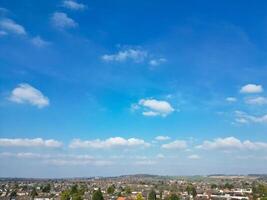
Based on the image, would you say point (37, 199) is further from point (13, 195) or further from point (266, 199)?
point (266, 199)

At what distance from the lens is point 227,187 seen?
577ft

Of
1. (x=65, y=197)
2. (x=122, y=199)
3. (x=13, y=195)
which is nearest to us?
(x=65, y=197)

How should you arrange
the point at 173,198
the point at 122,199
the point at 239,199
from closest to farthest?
the point at 173,198 < the point at 122,199 < the point at 239,199

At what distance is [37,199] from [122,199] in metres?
32.6

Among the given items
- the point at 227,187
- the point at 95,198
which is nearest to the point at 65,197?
the point at 95,198

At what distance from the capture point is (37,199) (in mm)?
129000

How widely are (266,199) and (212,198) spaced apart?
148 ft

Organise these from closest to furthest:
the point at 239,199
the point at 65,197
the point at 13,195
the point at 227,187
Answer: the point at 65,197 < the point at 239,199 < the point at 13,195 < the point at 227,187

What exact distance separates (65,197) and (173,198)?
2800cm

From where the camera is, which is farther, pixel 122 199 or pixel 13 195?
pixel 13 195

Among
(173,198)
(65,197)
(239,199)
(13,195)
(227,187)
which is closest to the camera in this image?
(173,198)

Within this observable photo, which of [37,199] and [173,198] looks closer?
[173,198]

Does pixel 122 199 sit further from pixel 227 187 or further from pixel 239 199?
pixel 227 187

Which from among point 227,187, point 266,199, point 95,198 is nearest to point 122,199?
point 95,198
